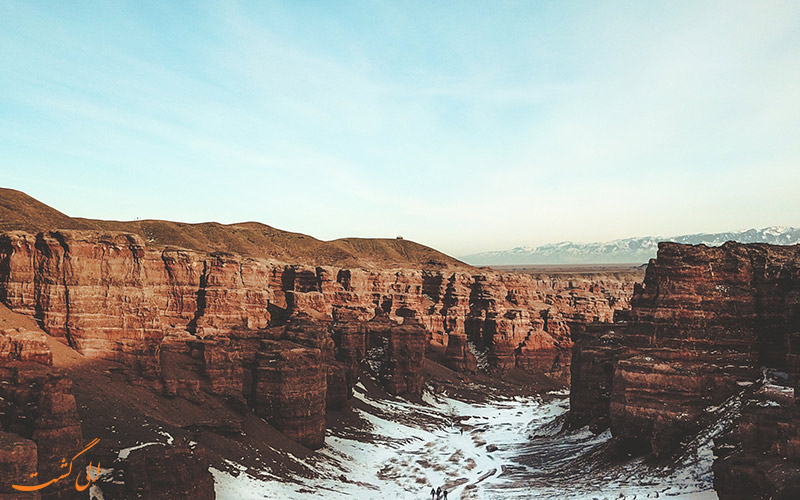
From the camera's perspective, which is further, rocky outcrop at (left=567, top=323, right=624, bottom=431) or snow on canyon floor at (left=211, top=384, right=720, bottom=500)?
rocky outcrop at (left=567, top=323, right=624, bottom=431)

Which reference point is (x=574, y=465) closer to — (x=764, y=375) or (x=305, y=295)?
(x=764, y=375)

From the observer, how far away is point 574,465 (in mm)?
45625

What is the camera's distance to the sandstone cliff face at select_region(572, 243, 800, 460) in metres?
39.2

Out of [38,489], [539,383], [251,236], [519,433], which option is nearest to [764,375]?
[519,433]

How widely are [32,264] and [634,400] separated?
43865 mm

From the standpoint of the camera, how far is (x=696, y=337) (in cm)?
4072

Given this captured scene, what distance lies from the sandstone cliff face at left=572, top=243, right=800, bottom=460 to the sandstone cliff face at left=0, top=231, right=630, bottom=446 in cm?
2450

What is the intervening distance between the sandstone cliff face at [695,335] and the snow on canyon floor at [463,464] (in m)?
3.23

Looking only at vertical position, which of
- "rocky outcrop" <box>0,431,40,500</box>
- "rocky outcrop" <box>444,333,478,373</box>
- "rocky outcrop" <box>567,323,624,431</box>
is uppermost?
"rocky outcrop" <box>0,431,40,500</box>

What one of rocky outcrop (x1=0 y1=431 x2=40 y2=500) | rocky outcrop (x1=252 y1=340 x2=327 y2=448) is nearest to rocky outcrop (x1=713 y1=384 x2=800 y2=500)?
rocky outcrop (x1=252 y1=340 x2=327 y2=448)

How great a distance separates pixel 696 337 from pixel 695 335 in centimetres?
15
